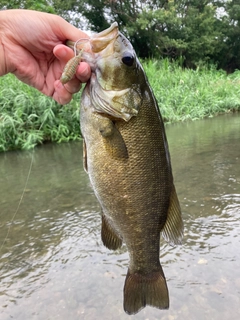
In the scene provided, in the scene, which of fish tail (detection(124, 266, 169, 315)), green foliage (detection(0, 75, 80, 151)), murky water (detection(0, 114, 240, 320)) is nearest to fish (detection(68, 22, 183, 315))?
fish tail (detection(124, 266, 169, 315))

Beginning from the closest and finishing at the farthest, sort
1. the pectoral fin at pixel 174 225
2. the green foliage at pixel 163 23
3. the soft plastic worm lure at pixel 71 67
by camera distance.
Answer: the soft plastic worm lure at pixel 71 67 < the pectoral fin at pixel 174 225 < the green foliage at pixel 163 23

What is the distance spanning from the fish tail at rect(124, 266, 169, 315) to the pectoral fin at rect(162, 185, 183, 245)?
0.70ft

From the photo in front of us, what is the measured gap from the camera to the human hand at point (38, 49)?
1808 millimetres

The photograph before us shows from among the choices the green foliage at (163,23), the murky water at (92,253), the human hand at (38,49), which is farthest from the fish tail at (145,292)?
the green foliage at (163,23)

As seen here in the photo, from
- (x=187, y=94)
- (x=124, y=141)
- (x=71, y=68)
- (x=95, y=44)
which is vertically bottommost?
(x=187, y=94)

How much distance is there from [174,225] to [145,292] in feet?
1.32

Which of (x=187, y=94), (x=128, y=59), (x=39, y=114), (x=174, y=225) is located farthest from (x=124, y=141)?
(x=187, y=94)

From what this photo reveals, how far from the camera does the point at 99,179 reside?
5.40 feet

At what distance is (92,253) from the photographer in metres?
2.96

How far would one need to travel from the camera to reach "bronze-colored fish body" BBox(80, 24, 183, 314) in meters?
1.59

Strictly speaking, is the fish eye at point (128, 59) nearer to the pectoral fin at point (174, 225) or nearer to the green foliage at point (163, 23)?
the pectoral fin at point (174, 225)

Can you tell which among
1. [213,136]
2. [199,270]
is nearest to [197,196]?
[199,270]

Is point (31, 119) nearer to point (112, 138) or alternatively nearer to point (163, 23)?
point (112, 138)

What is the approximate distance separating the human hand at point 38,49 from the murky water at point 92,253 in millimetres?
1436
